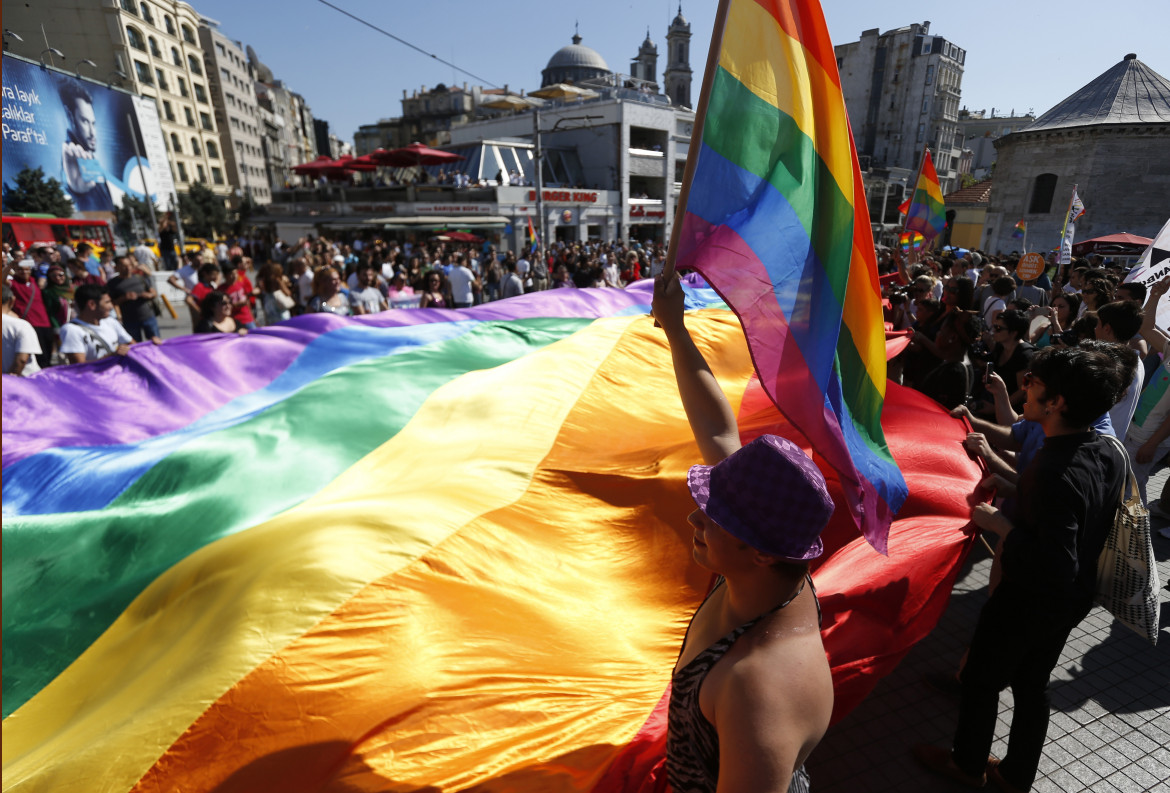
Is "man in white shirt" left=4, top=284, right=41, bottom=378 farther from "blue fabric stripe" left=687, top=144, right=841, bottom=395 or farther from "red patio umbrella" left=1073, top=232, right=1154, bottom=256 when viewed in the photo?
"red patio umbrella" left=1073, top=232, right=1154, bottom=256

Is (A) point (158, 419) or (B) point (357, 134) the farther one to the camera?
(B) point (357, 134)

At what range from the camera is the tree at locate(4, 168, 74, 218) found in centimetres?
2495

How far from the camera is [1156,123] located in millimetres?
27094

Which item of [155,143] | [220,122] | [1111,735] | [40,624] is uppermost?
[220,122]

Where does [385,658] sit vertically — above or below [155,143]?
below

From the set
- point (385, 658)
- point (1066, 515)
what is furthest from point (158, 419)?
point (1066, 515)

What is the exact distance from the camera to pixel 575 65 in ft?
228

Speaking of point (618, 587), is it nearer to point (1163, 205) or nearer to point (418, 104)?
point (1163, 205)

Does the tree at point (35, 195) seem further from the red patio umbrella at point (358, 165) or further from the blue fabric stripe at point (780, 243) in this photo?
the blue fabric stripe at point (780, 243)

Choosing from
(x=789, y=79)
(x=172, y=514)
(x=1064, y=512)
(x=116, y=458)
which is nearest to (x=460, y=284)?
(x=116, y=458)

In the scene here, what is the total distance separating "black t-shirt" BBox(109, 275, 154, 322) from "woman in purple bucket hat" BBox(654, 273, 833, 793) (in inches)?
340

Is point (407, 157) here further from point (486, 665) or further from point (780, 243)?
point (486, 665)

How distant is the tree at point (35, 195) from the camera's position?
25.0 m

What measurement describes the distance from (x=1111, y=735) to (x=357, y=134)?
118601 millimetres
